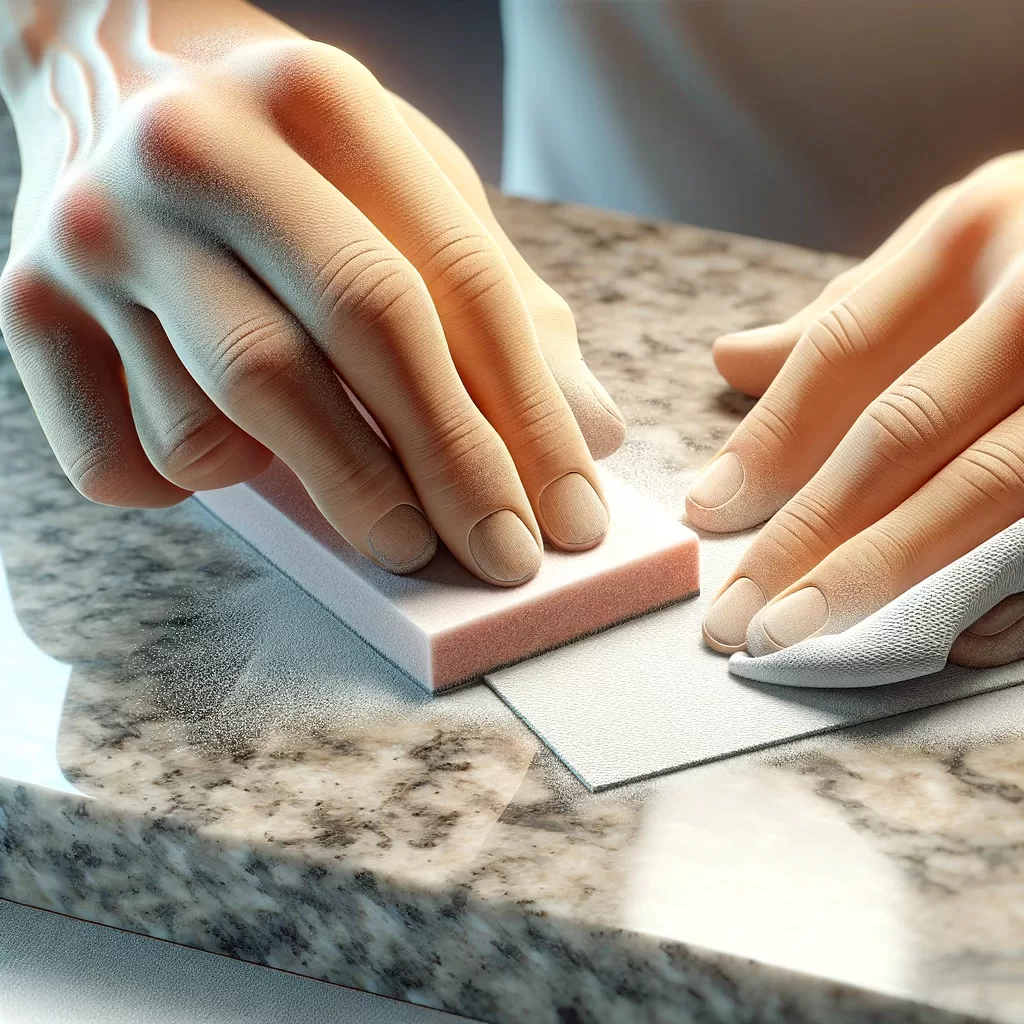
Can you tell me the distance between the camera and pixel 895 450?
2.30 feet

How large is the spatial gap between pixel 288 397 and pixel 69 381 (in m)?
0.16

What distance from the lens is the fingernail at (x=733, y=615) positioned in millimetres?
686

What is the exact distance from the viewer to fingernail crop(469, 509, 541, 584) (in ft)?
2.26

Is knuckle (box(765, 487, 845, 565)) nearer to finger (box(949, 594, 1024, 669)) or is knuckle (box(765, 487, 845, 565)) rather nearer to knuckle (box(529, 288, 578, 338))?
finger (box(949, 594, 1024, 669))

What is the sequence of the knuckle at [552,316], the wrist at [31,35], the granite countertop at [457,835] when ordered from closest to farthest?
1. the granite countertop at [457,835]
2. the knuckle at [552,316]
3. the wrist at [31,35]

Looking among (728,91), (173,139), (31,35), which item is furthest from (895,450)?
(728,91)

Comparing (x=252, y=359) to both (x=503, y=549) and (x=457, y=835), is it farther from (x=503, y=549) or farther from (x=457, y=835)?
(x=457, y=835)

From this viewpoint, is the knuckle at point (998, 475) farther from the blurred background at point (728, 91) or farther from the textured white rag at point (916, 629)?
the blurred background at point (728, 91)

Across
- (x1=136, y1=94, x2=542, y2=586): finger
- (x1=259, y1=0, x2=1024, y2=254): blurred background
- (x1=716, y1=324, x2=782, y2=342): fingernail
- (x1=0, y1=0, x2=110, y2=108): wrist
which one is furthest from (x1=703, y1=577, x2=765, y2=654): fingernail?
(x1=259, y1=0, x2=1024, y2=254): blurred background

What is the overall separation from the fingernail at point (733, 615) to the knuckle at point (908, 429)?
0.10 meters

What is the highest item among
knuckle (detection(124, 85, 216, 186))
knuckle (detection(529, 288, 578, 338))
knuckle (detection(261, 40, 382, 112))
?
knuckle (detection(261, 40, 382, 112))

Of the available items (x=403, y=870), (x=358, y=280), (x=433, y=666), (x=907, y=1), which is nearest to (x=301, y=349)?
(x=358, y=280)

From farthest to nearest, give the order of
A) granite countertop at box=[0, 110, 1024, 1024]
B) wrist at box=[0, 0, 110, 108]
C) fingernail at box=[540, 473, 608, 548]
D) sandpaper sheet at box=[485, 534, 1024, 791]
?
wrist at box=[0, 0, 110, 108], fingernail at box=[540, 473, 608, 548], sandpaper sheet at box=[485, 534, 1024, 791], granite countertop at box=[0, 110, 1024, 1024]

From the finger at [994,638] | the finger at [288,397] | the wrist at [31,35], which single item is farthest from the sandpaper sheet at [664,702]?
the wrist at [31,35]
